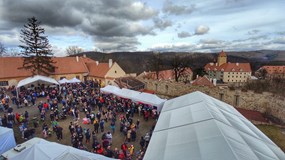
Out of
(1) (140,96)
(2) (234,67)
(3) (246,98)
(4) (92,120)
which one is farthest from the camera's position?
(2) (234,67)

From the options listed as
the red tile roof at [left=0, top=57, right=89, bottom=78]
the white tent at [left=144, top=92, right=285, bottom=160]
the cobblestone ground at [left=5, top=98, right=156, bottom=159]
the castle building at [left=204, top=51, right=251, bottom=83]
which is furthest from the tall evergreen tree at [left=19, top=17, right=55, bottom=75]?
the castle building at [left=204, top=51, right=251, bottom=83]

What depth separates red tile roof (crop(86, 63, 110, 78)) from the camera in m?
32.7

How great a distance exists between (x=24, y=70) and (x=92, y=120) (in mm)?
21890

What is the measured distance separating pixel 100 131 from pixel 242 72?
257 ft

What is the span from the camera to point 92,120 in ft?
→ 47.4

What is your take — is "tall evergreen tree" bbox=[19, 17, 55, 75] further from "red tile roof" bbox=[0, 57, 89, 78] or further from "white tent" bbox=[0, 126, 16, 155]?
"white tent" bbox=[0, 126, 16, 155]

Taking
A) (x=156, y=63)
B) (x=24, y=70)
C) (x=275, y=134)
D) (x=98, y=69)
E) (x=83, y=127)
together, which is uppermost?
(x=156, y=63)

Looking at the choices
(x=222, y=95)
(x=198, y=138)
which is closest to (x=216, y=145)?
(x=198, y=138)

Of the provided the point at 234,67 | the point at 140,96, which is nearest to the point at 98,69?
Result: the point at 140,96

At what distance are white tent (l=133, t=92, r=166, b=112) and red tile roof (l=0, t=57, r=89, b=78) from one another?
21.3 meters

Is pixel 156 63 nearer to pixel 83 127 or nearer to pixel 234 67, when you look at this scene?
pixel 83 127

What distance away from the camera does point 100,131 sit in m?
13.3

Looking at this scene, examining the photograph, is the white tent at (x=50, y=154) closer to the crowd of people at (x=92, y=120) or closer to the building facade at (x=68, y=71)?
the crowd of people at (x=92, y=120)

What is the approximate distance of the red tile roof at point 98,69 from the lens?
32650mm
